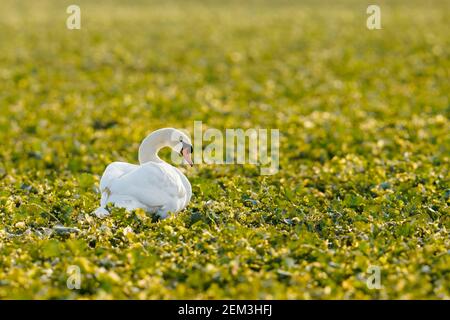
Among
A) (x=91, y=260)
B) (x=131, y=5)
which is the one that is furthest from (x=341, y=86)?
(x=131, y=5)

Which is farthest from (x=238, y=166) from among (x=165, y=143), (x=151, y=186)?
(x=151, y=186)

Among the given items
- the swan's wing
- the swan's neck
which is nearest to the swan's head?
the swan's neck

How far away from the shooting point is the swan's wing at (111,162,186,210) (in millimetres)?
7949

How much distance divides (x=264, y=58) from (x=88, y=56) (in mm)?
4872

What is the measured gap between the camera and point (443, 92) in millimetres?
16469

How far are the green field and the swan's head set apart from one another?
0.66 metres

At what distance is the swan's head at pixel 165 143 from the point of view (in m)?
8.66

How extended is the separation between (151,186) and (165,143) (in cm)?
91

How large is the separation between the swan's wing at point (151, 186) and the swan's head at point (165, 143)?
0.62m

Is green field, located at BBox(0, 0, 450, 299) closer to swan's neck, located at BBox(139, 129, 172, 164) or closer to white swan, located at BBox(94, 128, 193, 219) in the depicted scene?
white swan, located at BBox(94, 128, 193, 219)

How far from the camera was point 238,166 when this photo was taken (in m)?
10.8

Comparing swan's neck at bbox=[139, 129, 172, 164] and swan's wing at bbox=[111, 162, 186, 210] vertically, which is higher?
swan's neck at bbox=[139, 129, 172, 164]

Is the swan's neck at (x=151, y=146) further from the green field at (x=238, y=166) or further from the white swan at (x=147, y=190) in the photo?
the green field at (x=238, y=166)

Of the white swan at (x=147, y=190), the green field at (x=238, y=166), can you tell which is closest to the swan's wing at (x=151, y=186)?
the white swan at (x=147, y=190)
